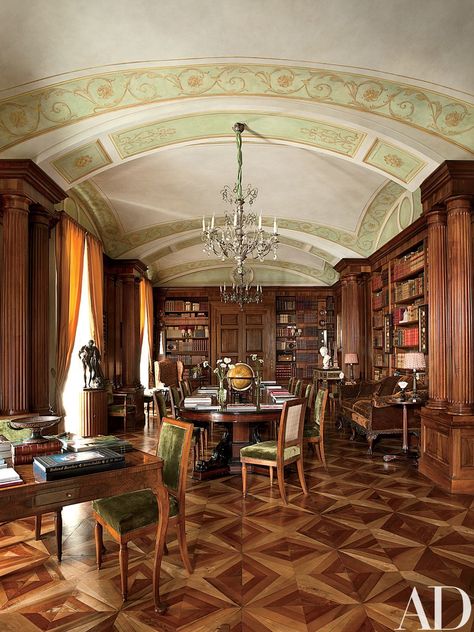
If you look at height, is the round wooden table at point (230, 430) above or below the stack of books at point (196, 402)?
below

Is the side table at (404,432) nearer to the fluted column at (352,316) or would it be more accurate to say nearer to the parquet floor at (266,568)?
the parquet floor at (266,568)

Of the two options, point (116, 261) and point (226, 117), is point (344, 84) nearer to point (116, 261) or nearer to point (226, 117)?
point (226, 117)

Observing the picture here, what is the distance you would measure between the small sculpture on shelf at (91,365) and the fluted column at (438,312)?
4.48 meters

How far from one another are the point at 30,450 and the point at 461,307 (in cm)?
417

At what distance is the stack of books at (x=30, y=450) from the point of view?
97.0 inches

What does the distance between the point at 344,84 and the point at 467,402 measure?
3268 millimetres

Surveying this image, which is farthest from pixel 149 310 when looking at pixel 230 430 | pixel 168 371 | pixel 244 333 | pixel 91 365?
pixel 230 430

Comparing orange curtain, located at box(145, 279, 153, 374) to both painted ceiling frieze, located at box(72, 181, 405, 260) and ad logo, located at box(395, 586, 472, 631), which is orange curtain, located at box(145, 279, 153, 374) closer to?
painted ceiling frieze, located at box(72, 181, 405, 260)

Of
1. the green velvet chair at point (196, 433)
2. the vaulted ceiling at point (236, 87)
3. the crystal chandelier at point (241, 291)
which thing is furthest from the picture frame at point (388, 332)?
the green velvet chair at point (196, 433)

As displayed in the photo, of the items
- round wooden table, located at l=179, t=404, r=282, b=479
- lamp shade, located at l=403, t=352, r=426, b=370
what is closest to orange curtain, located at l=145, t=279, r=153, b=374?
round wooden table, located at l=179, t=404, r=282, b=479

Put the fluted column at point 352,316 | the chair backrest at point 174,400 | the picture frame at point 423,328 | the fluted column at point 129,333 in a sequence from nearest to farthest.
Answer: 1. the chair backrest at point 174,400
2. the picture frame at point 423,328
3. the fluted column at point 129,333
4. the fluted column at point 352,316

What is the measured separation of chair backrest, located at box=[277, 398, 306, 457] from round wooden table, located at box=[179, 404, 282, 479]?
249mm

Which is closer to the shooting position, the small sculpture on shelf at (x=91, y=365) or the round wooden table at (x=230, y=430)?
the round wooden table at (x=230, y=430)

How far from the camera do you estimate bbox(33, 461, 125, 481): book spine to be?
2.18m
